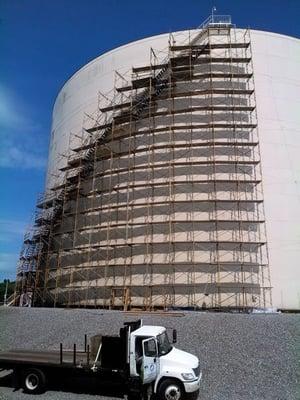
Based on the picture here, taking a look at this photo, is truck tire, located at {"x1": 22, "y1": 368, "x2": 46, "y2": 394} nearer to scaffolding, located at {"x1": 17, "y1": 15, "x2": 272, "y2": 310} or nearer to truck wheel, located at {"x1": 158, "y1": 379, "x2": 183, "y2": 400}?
truck wheel, located at {"x1": 158, "y1": 379, "x2": 183, "y2": 400}

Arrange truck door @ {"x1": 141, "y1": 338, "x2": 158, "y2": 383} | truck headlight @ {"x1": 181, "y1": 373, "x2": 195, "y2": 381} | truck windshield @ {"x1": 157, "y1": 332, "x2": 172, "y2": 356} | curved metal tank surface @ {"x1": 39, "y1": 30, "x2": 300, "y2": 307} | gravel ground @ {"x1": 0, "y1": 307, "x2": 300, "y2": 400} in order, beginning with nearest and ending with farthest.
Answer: truck door @ {"x1": 141, "y1": 338, "x2": 158, "y2": 383} → truck headlight @ {"x1": 181, "y1": 373, "x2": 195, "y2": 381} → truck windshield @ {"x1": 157, "y1": 332, "x2": 172, "y2": 356} → gravel ground @ {"x1": 0, "y1": 307, "x2": 300, "y2": 400} → curved metal tank surface @ {"x1": 39, "y1": 30, "x2": 300, "y2": 307}

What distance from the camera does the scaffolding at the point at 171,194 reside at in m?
21.3

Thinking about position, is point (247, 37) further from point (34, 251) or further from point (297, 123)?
point (34, 251)

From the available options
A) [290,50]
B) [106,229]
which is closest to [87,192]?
[106,229]

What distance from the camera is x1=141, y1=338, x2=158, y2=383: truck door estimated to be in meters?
8.25

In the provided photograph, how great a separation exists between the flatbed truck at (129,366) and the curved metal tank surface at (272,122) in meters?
13.7

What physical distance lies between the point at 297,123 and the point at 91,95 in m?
13.8

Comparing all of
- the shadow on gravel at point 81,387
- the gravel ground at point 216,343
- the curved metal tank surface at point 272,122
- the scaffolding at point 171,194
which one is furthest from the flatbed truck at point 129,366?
the curved metal tank surface at point 272,122

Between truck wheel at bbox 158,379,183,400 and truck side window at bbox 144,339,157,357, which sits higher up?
truck side window at bbox 144,339,157,357

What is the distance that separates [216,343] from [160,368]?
4250 millimetres

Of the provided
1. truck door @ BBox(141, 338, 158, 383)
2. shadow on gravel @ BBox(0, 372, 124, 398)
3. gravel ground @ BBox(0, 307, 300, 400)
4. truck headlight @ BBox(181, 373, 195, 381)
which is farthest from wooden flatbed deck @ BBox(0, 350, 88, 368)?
truck headlight @ BBox(181, 373, 195, 381)

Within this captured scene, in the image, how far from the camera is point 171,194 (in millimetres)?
22562

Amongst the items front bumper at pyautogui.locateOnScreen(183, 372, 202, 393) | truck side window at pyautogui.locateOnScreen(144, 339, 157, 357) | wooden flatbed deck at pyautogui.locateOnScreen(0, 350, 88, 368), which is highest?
truck side window at pyautogui.locateOnScreen(144, 339, 157, 357)

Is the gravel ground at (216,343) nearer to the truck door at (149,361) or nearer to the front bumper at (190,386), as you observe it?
the front bumper at (190,386)
